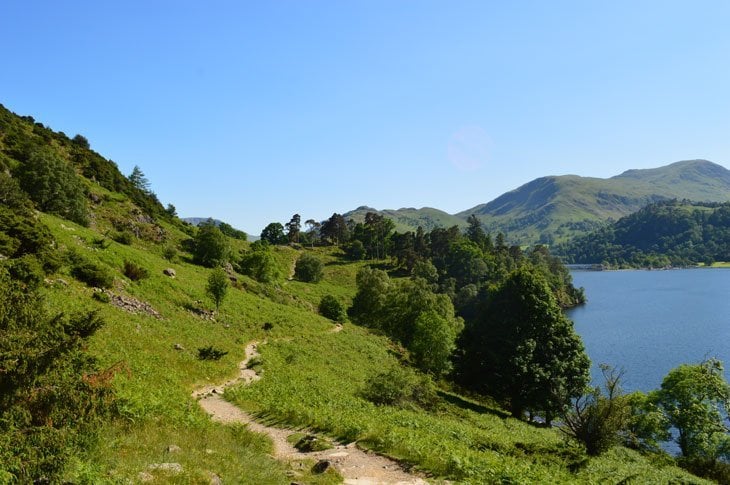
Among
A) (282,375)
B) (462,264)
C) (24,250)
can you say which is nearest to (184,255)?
(24,250)

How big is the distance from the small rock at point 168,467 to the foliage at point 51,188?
62.6 m

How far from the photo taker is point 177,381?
2519cm

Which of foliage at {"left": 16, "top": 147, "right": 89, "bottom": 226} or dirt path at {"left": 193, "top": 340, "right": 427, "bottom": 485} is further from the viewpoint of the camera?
foliage at {"left": 16, "top": 147, "right": 89, "bottom": 226}

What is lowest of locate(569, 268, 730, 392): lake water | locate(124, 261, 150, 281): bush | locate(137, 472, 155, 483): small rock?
locate(569, 268, 730, 392): lake water

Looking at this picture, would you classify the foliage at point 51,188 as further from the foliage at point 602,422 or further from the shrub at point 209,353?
the foliage at point 602,422

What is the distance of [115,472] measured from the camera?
979 cm

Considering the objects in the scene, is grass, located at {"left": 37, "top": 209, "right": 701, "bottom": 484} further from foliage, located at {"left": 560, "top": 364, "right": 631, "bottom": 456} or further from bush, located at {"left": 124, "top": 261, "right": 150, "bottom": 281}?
foliage, located at {"left": 560, "top": 364, "right": 631, "bottom": 456}

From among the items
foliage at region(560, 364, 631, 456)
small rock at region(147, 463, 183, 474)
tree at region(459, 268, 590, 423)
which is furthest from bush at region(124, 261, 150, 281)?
foliage at region(560, 364, 631, 456)

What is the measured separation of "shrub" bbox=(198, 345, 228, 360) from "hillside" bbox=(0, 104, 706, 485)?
16 cm

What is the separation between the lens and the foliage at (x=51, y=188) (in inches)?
2402

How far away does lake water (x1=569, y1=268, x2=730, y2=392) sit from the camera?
78625 millimetres

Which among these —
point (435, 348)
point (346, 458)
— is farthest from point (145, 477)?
point (435, 348)

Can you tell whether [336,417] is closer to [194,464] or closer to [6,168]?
[194,464]

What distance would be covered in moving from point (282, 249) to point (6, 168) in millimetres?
88715
